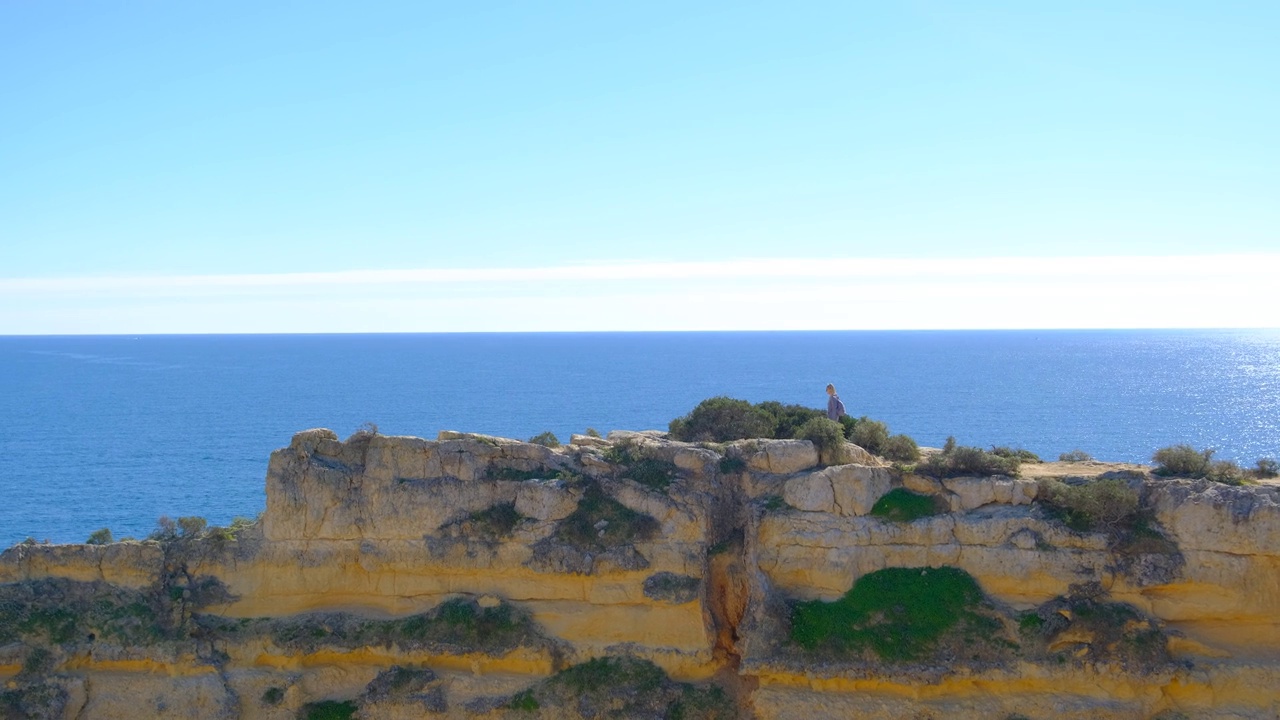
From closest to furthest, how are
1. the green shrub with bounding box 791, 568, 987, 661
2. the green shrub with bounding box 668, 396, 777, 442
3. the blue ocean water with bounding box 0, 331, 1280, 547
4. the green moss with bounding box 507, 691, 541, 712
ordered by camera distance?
1. the green shrub with bounding box 791, 568, 987, 661
2. the green moss with bounding box 507, 691, 541, 712
3. the green shrub with bounding box 668, 396, 777, 442
4. the blue ocean water with bounding box 0, 331, 1280, 547

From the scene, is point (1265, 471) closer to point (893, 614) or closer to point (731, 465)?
point (893, 614)

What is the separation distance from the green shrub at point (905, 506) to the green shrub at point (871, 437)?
2.85 m

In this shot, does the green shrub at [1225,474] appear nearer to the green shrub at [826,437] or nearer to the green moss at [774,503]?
the green shrub at [826,437]

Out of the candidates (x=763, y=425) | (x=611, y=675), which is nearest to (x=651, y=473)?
(x=763, y=425)

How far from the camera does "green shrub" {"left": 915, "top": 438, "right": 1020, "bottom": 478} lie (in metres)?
→ 25.5

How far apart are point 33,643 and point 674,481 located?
16.9 meters

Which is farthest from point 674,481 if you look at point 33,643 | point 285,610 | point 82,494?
point 82,494

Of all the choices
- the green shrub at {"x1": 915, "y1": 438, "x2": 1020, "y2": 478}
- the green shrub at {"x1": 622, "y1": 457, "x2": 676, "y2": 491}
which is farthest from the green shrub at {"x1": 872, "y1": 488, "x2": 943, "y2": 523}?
the green shrub at {"x1": 622, "y1": 457, "x2": 676, "y2": 491}

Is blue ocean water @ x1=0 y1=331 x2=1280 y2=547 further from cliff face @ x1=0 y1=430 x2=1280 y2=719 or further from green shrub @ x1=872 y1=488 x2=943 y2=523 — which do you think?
green shrub @ x1=872 y1=488 x2=943 y2=523

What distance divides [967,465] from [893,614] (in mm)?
4921

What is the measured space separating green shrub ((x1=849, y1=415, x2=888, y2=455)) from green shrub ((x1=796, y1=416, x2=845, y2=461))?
1811 millimetres

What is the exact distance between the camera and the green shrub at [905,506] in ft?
81.0

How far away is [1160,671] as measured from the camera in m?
21.9

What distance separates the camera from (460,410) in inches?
3890
